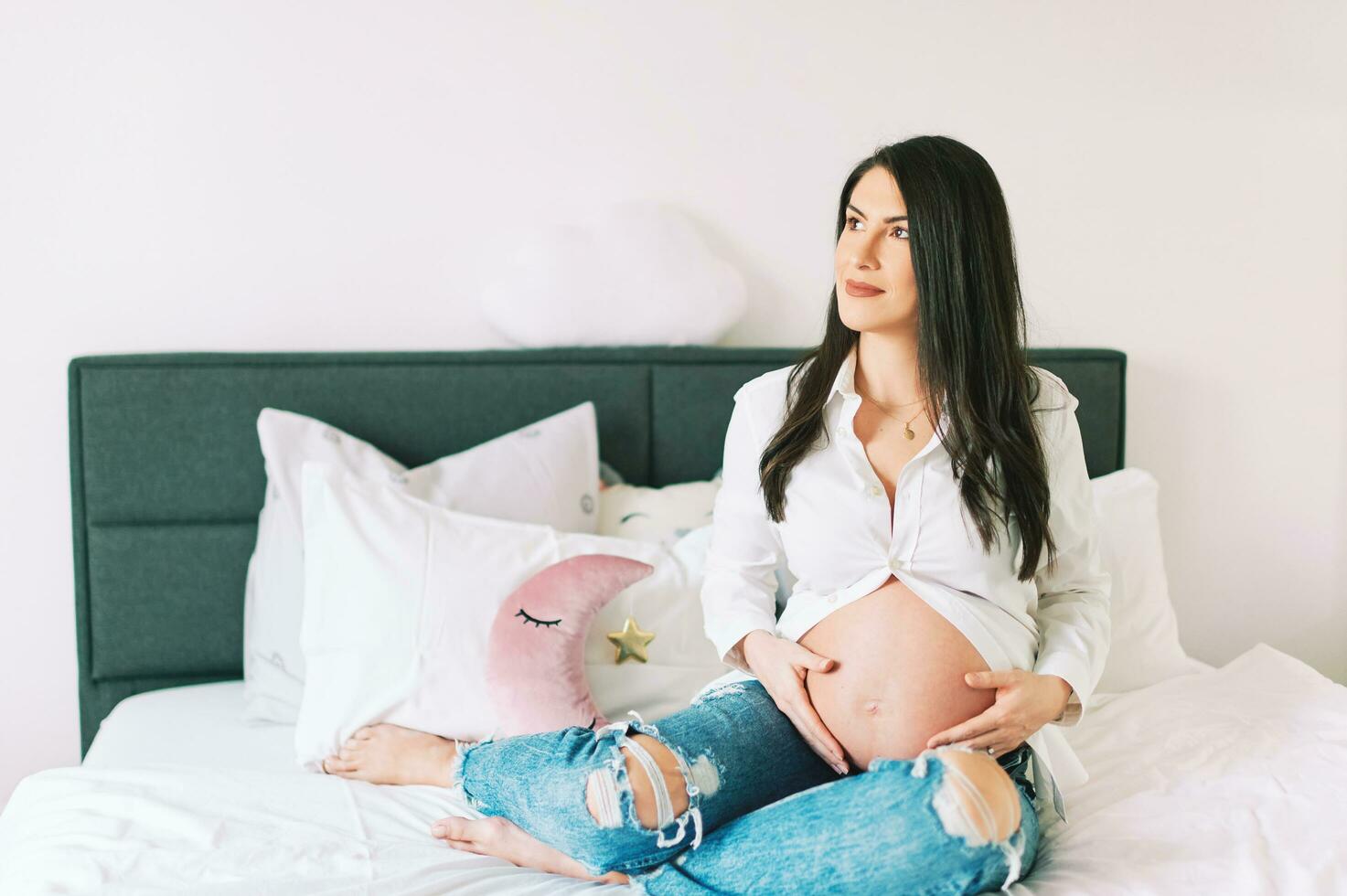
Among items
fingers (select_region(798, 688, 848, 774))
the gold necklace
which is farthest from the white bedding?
the gold necklace

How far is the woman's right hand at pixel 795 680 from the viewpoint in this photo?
1305 millimetres

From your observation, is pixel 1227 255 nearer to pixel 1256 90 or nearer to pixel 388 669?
pixel 1256 90

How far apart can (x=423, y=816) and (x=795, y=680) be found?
1.68 feet

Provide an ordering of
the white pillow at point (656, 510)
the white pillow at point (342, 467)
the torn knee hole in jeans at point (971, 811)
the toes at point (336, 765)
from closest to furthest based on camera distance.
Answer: the torn knee hole in jeans at point (971, 811) → the toes at point (336, 765) → the white pillow at point (342, 467) → the white pillow at point (656, 510)

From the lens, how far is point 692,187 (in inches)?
84.5

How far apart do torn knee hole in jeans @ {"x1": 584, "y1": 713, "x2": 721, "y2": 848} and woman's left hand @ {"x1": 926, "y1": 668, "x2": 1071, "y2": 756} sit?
26 centimetres

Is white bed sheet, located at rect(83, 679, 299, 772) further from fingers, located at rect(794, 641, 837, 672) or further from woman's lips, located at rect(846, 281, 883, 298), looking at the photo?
woman's lips, located at rect(846, 281, 883, 298)

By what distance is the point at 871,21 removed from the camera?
2166 millimetres

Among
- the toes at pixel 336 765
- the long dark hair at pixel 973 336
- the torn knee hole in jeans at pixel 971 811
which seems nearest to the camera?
the torn knee hole in jeans at pixel 971 811

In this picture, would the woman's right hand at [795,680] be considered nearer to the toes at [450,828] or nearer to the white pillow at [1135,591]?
the toes at [450,828]

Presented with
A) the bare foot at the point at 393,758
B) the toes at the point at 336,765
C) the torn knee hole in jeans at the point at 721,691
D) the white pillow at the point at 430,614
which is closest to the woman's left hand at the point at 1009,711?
the torn knee hole in jeans at the point at 721,691

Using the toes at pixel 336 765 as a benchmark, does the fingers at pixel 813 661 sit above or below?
above

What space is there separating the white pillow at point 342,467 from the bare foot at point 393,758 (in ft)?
0.75

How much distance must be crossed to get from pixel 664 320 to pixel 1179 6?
1219mm
